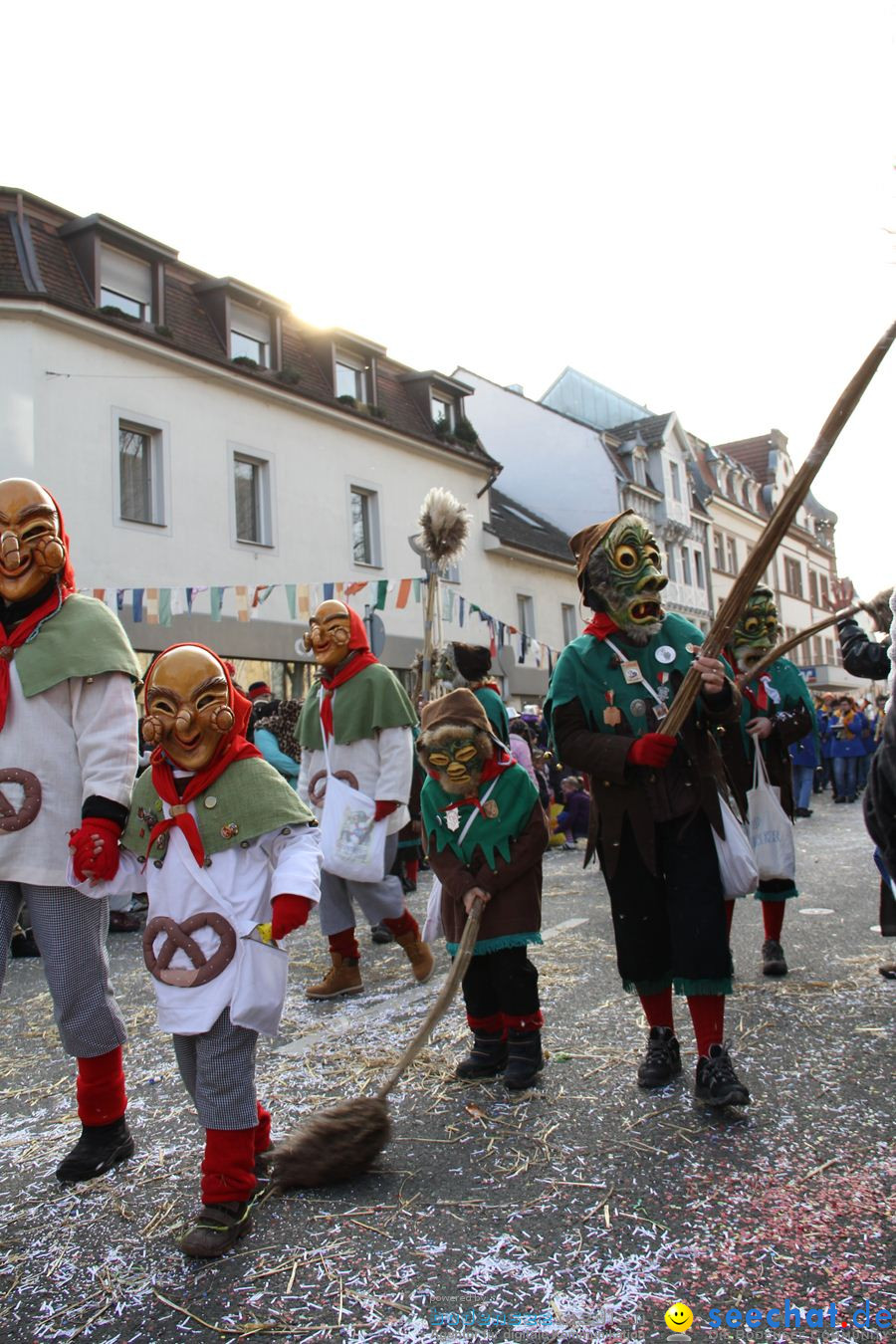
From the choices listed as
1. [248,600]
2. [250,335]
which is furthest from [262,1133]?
[250,335]

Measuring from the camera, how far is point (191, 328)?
60.0 feet

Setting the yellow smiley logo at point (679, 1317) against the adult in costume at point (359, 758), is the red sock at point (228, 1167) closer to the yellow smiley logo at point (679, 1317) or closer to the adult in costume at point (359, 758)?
A: the yellow smiley logo at point (679, 1317)

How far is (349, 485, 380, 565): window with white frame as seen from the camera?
2159 centimetres

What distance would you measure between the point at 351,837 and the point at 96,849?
2.45 metres

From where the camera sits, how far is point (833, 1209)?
2.72 m

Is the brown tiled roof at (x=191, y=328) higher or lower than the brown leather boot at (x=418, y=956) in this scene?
higher

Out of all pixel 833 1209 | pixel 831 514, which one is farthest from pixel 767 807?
pixel 831 514

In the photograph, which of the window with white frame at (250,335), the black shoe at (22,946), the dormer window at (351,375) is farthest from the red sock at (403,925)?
the dormer window at (351,375)

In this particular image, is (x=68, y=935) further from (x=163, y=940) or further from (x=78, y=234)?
(x=78, y=234)

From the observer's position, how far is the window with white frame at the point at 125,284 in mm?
16953

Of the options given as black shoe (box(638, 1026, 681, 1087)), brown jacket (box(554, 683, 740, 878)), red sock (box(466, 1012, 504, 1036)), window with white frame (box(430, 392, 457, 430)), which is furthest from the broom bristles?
window with white frame (box(430, 392, 457, 430))

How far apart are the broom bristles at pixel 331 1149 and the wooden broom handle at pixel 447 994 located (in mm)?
131

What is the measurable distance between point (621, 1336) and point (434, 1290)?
0.46 metres

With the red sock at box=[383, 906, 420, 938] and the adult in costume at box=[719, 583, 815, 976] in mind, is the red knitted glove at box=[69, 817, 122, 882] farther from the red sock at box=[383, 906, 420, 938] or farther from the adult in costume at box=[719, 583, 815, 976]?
the adult in costume at box=[719, 583, 815, 976]
